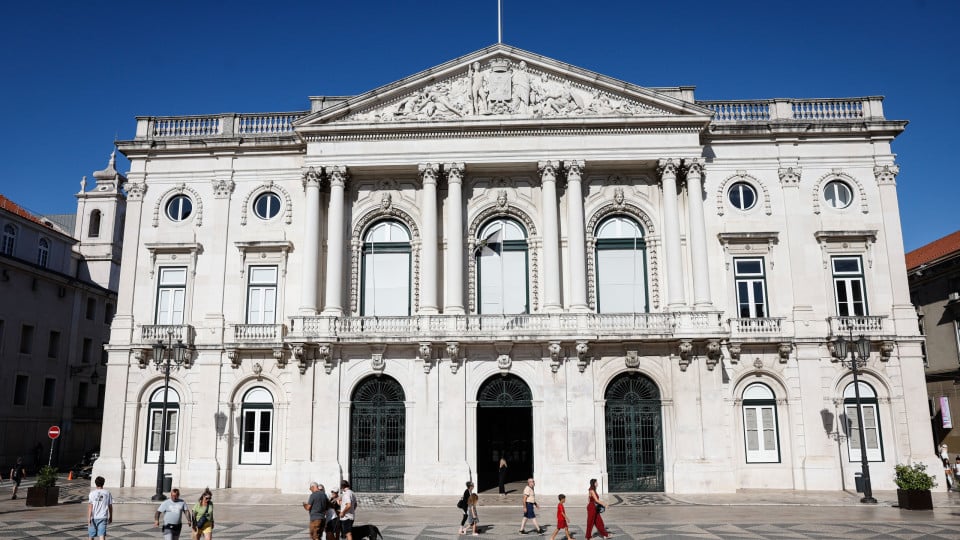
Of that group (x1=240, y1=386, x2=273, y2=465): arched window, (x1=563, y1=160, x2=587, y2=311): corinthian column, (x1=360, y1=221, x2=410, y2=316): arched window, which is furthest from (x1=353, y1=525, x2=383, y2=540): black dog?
(x1=360, y1=221, x2=410, y2=316): arched window

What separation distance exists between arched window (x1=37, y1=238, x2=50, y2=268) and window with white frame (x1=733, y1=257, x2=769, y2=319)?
39537mm

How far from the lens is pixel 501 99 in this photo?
102ft

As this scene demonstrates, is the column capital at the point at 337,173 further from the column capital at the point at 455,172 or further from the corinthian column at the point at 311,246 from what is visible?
the column capital at the point at 455,172

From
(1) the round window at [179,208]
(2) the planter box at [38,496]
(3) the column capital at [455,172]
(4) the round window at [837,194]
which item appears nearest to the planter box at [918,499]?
(4) the round window at [837,194]

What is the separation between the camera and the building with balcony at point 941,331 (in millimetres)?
37875

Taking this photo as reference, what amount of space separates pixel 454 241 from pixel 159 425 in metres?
14.4

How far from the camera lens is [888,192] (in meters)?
31.2

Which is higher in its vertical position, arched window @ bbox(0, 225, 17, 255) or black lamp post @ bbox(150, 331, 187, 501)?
arched window @ bbox(0, 225, 17, 255)

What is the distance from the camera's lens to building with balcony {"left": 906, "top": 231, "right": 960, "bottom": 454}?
3788 centimetres

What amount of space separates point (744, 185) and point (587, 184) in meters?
6.64

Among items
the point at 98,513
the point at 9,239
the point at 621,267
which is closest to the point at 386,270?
the point at 621,267

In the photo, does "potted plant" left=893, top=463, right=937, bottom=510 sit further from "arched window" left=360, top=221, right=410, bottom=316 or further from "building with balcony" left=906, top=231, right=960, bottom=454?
"arched window" left=360, top=221, right=410, bottom=316

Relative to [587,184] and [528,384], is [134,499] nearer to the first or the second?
[528,384]

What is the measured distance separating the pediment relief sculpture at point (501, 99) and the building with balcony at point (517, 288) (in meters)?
0.10
